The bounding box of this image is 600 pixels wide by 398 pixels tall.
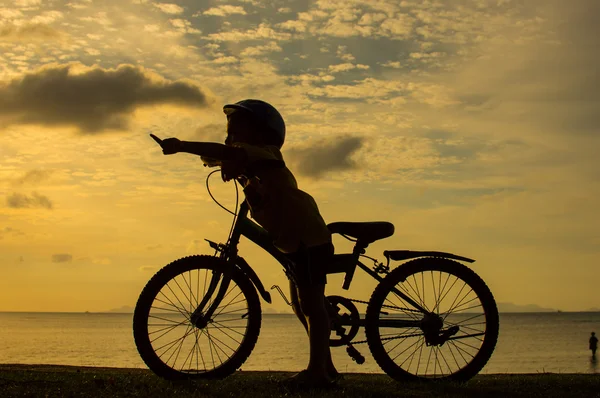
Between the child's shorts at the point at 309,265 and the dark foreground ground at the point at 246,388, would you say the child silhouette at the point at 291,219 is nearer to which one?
the child's shorts at the point at 309,265

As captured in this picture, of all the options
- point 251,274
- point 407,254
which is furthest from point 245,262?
point 407,254

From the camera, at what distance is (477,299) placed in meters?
7.10

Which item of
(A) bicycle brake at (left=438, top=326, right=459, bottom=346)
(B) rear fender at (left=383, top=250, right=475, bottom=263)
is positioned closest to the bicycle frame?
(B) rear fender at (left=383, top=250, right=475, bottom=263)

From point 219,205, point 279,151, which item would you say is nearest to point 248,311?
point 219,205

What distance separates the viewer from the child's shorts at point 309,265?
611cm

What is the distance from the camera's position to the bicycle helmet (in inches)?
247

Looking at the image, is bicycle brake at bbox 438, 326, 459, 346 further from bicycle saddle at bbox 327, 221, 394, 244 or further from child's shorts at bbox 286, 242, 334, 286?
child's shorts at bbox 286, 242, 334, 286

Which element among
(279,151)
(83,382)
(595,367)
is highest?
(279,151)

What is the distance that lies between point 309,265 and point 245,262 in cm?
81

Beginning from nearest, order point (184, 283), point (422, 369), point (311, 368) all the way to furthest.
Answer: point (311, 368), point (184, 283), point (422, 369)

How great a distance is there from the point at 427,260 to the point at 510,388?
4.99 ft

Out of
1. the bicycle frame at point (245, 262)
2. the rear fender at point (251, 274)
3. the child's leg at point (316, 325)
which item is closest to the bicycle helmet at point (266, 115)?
the bicycle frame at point (245, 262)

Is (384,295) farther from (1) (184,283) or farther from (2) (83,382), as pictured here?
(2) (83,382)

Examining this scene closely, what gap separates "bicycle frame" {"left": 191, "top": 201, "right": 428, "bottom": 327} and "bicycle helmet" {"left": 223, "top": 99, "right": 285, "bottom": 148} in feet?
2.37
